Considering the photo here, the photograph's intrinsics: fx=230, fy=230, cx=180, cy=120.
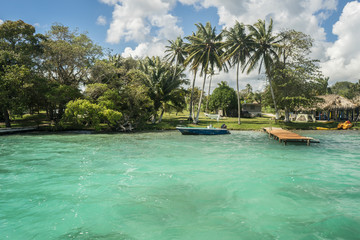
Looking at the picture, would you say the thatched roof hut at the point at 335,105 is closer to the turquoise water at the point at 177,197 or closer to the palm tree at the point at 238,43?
the palm tree at the point at 238,43

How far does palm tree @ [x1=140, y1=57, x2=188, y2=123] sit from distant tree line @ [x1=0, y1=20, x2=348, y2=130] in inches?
5.5

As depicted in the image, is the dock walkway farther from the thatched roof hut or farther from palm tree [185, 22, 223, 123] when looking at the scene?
the thatched roof hut

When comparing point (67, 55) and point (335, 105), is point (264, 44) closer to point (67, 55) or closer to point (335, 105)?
point (335, 105)

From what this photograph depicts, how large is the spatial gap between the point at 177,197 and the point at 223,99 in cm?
4143

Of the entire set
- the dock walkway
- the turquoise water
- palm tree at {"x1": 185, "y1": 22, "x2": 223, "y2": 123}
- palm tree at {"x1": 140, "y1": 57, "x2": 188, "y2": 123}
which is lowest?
the turquoise water

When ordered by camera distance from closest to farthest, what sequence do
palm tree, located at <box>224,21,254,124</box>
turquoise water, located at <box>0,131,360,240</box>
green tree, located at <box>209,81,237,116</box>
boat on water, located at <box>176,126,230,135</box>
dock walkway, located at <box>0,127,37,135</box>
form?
turquoise water, located at <box>0,131,360,240</box> → dock walkway, located at <box>0,127,37,135</box> → boat on water, located at <box>176,126,230,135</box> → palm tree, located at <box>224,21,254,124</box> → green tree, located at <box>209,81,237,116</box>

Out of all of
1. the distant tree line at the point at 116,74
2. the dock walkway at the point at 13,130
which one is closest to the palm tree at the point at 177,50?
the distant tree line at the point at 116,74

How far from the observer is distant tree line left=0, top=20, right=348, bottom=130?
2423cm

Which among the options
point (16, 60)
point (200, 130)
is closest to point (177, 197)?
point (200, 130)

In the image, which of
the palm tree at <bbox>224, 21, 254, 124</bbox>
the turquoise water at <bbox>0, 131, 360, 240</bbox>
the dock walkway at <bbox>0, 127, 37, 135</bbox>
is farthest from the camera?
the palm tree at <bbox>224, 21, 254, 124</bbox>

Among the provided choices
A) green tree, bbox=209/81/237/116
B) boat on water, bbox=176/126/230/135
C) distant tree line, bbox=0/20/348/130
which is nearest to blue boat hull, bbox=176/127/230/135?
boat on water, bbox=176/126/230/135

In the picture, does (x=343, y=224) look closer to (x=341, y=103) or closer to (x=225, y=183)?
(x=225, y=183)

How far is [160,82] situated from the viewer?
32344mm

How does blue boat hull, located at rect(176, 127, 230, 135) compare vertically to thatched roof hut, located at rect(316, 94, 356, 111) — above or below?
below
